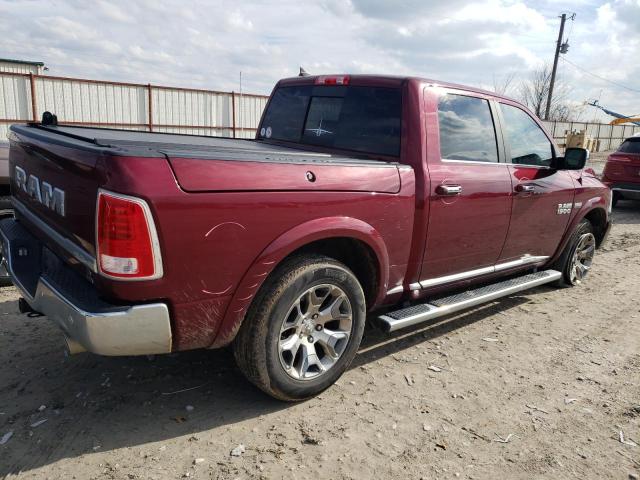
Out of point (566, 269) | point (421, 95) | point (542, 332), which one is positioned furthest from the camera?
point (566, 269)

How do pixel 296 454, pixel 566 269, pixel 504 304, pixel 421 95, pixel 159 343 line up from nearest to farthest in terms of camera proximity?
1. pixel 159 343
2. pixel 296 454
3. pixel 421 95
4. pixel 504 304
5. pixel 566 269

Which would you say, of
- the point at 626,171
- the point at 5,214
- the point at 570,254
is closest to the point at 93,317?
the point at 5,214

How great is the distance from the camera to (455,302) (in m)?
3.79

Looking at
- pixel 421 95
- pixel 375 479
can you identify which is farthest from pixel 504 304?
pixel 375 479

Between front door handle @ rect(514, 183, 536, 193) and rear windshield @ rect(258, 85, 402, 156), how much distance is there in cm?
130

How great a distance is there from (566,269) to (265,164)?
406 cm

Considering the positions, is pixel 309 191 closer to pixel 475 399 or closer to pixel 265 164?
pixel 265 164

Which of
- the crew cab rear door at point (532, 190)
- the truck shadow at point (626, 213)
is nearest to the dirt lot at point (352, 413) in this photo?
the crew cab rear door at point (532, 190)

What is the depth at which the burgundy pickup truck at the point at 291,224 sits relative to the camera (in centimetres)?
227

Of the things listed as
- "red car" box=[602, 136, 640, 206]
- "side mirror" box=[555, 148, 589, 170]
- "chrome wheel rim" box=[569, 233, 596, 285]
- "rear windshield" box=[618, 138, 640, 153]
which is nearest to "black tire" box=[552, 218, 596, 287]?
"chrome wheel rim" box=[569, 233, 596, 285]

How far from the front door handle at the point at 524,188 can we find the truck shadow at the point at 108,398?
1598mm

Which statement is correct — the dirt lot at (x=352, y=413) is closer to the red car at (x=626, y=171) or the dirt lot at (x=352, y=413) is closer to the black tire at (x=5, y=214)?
the black tire at (x=5, y=214)

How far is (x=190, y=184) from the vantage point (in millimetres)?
2273

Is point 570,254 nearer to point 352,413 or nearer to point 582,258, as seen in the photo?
point 582,258
